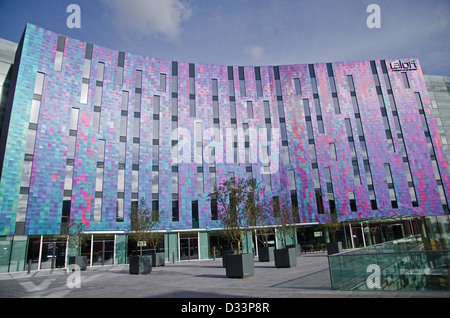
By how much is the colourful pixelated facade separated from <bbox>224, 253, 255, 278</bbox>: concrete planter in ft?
67.0

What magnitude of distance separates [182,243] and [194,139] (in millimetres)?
12685

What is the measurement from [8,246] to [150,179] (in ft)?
47.0

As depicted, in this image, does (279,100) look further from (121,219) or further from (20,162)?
(20,162)

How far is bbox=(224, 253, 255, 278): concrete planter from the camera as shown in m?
13.7

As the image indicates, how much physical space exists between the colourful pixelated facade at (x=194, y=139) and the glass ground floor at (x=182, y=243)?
42.6 inches

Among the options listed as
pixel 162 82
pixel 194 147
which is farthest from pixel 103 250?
pixel 162 82

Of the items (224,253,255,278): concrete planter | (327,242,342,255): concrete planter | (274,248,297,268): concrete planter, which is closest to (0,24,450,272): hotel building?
(327,242,342,255): concrete planter

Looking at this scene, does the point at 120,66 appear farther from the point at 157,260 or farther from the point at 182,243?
the point at 157,260

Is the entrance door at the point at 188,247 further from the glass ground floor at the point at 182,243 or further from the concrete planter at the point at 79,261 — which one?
the concrete planter at the point at 79,261

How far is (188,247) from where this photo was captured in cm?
3378

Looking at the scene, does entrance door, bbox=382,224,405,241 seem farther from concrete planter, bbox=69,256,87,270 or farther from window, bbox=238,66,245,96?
concrete planter, bbox=69,256,87,270

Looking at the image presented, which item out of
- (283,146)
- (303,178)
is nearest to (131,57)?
(283,146)

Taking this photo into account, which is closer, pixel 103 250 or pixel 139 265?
pixel 139 265
